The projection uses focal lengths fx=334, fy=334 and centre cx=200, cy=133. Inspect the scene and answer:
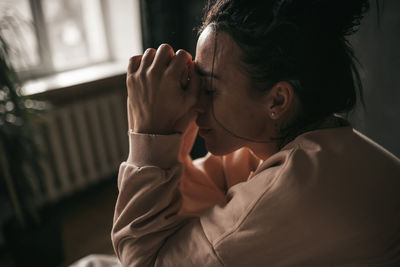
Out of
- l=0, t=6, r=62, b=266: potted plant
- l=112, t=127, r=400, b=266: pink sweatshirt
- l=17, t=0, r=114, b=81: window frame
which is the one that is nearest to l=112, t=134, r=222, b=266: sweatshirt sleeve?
l=112, t=127, r=400, b=266: pink sweatshirt

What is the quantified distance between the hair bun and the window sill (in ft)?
5.97

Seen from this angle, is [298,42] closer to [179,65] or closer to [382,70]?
[179,65]

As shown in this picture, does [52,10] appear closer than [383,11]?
No

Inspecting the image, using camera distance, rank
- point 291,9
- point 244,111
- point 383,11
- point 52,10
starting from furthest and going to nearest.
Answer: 1. point 52,10
2. point 383,11
3. point 244,111
4. point 291,9

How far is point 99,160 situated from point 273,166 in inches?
80.1

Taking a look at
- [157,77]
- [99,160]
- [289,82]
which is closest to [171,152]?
[157,77]

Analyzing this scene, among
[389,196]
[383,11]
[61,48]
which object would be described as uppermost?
[383,11]

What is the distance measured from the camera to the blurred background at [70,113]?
1.55 metres

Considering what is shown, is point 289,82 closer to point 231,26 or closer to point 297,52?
point 297,52

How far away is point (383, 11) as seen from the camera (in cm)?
86

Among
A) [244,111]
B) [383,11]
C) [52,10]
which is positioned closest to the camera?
[244,111]

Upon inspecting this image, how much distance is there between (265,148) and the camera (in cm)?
84

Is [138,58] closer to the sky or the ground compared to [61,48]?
closer to the sky

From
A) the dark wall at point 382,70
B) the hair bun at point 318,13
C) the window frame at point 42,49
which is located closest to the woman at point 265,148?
the hair bun at point 318,13
